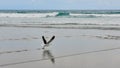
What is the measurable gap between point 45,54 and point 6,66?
9.90 feet

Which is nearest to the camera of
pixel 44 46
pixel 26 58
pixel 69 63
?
pixel 69 63

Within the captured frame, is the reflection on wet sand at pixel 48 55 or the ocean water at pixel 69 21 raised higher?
the reflection on wet sand at pixel 48 55

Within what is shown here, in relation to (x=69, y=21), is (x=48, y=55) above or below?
above

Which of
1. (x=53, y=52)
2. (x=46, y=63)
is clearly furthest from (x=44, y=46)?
(x=46, y=63)

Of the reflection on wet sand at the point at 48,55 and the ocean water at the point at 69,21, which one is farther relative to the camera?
the ocean water at the point at 69,21

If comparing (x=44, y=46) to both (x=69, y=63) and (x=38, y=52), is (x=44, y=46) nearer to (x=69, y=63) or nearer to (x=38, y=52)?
(x=38, y=52)

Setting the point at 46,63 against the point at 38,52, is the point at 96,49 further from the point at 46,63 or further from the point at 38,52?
the point at 46,63

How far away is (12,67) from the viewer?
33.4 feet

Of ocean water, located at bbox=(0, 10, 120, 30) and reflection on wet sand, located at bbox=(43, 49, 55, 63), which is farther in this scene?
ocean water, located at bbox=(0, 10, 120, 30)

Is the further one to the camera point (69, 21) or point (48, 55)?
point (69, 21)

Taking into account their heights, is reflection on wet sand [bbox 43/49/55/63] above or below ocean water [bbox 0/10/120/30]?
above

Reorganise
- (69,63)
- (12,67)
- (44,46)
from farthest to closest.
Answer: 1. (44,46)
2. (69,63)
3. (12,67)

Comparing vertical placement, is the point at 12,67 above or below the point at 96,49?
above

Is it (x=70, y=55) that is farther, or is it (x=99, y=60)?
(x=70, y=55)
